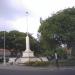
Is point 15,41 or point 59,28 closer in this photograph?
point 59,28

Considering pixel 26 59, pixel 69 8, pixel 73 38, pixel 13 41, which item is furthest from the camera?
pixel 13 41

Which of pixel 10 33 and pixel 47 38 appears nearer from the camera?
pixel 47 38

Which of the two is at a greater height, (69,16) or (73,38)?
(69,16)

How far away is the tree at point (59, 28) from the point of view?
65037 millimetres

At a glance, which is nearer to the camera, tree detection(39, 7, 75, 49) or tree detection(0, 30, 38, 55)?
tree detection(39, 7, 75, 49)

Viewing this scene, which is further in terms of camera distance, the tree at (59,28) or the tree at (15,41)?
the tree at (15,41)

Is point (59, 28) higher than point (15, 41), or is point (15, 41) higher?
point (15, 41)

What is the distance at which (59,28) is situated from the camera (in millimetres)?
65312

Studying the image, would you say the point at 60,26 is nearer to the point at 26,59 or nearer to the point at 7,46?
the point at 26,59

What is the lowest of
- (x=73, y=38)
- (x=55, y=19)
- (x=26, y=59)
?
(x=26, y=59)

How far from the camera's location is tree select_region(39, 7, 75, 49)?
213 ft

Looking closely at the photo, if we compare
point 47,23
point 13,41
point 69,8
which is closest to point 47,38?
Answer: point 47,23

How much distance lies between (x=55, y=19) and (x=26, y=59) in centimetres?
1115

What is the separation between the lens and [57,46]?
232 ft
